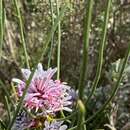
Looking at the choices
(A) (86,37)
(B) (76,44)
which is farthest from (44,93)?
(B) (76,44)

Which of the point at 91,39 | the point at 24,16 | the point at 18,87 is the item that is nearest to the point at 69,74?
the point at 91,39

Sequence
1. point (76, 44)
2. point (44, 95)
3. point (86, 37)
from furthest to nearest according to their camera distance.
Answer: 1. point (76, 44)
2. point (44, 95)
3. point (86, 37)

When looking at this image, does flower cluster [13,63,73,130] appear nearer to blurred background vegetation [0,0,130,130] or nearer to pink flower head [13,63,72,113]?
pink flower head [13,63,72,113]

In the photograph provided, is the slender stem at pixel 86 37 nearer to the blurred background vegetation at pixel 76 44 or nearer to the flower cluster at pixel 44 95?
the flower cluster at pixel 44 95

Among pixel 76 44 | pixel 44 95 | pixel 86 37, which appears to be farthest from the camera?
pixel 76 44

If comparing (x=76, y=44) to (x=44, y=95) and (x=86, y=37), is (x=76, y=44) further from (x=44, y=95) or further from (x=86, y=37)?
(x=86, y=37)

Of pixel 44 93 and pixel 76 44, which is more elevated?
pixel 44 93

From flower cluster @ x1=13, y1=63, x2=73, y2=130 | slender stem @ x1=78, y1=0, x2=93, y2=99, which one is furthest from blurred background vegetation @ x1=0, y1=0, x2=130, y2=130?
slender stem @ x1=78, y1=0, x2=93, y2=99

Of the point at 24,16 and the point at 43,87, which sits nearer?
the point at 43,87

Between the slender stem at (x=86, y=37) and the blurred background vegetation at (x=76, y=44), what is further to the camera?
the blurred background vegetation at (x=76, y=44)

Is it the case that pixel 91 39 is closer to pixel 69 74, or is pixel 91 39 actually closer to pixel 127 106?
pixel 69 74

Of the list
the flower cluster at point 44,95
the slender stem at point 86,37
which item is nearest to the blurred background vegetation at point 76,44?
the flower cluster at point 44,95
